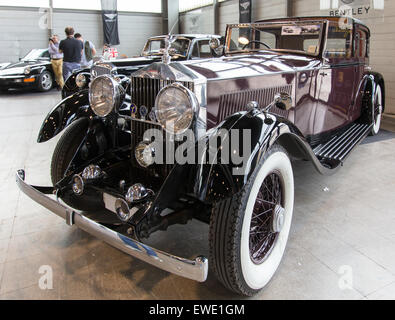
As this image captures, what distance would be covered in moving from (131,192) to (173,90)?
577mm

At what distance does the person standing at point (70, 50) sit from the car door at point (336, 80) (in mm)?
6392

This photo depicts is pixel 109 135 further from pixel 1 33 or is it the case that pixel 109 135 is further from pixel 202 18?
pixel 1 33

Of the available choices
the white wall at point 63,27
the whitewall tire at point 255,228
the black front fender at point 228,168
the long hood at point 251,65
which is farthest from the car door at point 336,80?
the white wall at point 63,27

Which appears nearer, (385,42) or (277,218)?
(277,218)

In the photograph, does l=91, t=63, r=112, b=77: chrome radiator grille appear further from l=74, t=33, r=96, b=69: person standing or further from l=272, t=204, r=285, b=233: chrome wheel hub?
l=272, t=204, r=285, b=233: chrome wheel hub

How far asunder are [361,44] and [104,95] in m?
3.06

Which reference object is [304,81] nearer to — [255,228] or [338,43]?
[338,43]

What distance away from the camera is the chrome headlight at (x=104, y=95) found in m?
2.15

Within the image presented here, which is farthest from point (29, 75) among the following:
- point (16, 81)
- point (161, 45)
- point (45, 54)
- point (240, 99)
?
point (240, 99)

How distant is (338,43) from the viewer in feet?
10.3

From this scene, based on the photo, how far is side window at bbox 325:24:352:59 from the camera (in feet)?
9.94

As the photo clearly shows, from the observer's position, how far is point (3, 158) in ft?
13.4

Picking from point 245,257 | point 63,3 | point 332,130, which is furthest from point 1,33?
point 245,257

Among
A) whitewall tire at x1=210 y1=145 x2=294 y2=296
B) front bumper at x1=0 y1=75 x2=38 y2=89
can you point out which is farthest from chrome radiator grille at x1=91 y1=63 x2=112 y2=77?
front bumper at x1=0 y1=75 x2=38 y2=89
